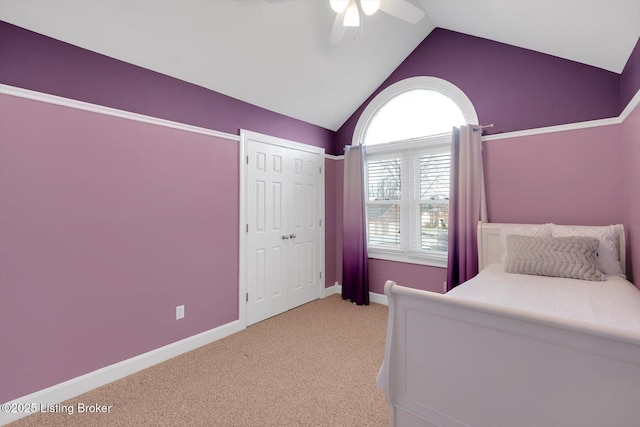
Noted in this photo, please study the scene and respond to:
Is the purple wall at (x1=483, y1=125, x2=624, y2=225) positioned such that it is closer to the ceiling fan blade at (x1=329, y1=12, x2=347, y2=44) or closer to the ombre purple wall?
the ombre purple wall

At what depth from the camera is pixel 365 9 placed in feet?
6.24

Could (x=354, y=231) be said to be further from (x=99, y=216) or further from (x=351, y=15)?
(x=99, y=216)

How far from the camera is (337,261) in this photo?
13.8ft

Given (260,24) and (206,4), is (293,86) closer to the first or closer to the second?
(260,24)

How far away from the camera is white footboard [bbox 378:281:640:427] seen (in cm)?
96

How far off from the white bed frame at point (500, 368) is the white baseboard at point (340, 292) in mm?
2362

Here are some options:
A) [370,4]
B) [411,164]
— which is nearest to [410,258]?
[411,164]

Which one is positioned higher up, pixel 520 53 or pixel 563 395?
pixel 520 53

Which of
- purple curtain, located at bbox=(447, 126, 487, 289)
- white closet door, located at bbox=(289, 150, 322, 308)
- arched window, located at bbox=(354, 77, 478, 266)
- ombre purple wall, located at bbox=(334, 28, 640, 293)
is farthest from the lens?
white closet door, located at bbox=(289, 150, 322, 308)

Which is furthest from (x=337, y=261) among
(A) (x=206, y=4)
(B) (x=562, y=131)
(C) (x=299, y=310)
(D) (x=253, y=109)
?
(A) (x=206, y=4)

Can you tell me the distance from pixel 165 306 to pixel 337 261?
2.34 meters

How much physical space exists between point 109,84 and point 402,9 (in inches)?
84.6

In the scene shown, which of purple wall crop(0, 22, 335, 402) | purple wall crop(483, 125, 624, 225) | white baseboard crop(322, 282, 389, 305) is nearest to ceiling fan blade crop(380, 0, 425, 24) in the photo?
purple wall crop(483, 125, 624, 225)

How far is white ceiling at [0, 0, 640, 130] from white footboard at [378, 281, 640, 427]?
1962 millimetres
